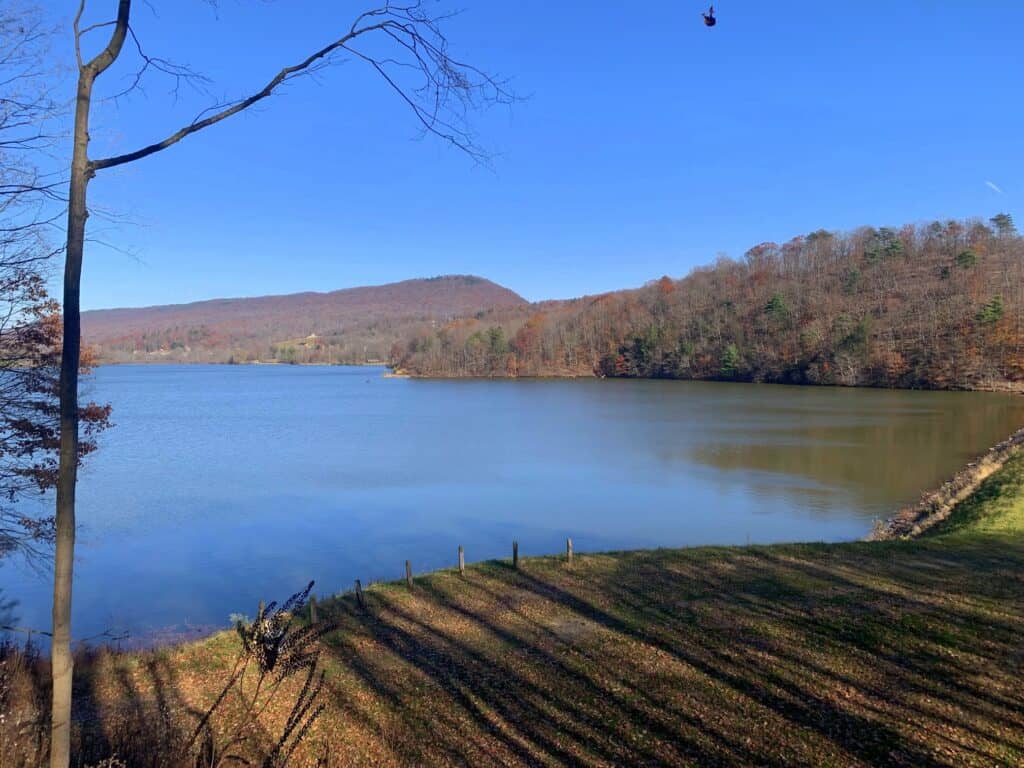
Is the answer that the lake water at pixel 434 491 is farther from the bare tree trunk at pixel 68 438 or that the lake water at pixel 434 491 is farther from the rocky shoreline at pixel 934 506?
the bare tree trunk at pixel 68 438

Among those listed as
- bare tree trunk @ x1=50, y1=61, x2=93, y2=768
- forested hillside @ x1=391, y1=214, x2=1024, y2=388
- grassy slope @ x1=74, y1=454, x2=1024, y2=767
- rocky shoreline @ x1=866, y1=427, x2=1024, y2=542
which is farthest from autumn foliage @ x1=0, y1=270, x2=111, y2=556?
forested hillside @ x1=391, y1=214, x2=1024, y2=388

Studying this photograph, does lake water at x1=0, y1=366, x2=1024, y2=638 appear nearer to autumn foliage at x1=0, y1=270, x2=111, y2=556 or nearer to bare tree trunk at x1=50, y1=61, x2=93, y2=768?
autumn foliage at x1=0, y1=270, x2=111, y2=556

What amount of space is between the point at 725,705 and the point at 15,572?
13839mm

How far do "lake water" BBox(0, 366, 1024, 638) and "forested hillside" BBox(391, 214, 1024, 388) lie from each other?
77.2 ft

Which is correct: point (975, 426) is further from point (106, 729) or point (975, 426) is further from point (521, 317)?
point (521, 317)

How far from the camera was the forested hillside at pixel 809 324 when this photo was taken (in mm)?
62656

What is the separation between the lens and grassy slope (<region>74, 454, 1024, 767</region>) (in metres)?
5.12

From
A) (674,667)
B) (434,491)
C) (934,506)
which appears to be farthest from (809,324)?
(674,667)

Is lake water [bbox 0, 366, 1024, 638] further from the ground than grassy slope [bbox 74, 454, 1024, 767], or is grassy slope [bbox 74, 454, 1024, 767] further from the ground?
grassy slope [bbox 74, 454, 1024, 767]

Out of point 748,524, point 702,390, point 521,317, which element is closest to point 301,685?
point 748,524

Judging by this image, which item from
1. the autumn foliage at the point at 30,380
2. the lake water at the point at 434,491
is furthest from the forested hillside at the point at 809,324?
the autumn foliage at the point at 30,380

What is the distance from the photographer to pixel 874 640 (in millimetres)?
6914

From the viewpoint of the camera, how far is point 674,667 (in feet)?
21.3

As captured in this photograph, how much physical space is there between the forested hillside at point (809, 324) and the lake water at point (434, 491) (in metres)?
23.5
